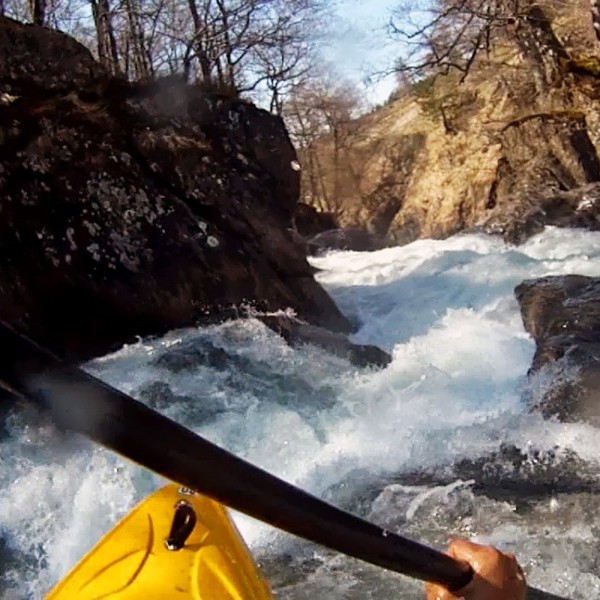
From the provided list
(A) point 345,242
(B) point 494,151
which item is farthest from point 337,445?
(B) point 494,151

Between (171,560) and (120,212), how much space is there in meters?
5.74

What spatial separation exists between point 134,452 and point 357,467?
375 centimetres

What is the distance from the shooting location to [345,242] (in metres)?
18.2

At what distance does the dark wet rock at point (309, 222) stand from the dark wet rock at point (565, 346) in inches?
564

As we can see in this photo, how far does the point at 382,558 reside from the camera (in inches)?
47.1

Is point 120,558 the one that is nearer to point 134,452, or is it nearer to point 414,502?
point 134,452

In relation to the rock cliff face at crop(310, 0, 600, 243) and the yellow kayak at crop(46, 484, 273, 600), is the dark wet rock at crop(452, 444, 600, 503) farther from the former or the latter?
the rock cliff face at crop(310, 0, 600, 243)

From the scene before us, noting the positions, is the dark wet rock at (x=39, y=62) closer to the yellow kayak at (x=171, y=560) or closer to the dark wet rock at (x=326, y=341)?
the dark wet rock at (x=326, y=341)

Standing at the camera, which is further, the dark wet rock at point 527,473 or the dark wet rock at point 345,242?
the dark wet rock at point 345,242

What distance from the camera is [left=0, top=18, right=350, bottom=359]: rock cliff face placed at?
267 inches

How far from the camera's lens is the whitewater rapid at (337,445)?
11.3 feet

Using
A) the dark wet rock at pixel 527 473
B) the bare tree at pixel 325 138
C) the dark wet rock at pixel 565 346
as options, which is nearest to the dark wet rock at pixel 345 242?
the bare tree at pixel 325 138

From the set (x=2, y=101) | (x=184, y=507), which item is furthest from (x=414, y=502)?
(x=2, y=101)

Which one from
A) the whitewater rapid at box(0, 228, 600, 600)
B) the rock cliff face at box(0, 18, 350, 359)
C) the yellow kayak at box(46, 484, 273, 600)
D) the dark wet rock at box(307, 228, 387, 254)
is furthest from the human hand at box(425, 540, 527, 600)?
the dark wet rock at box(307, 228, 387, 254)
